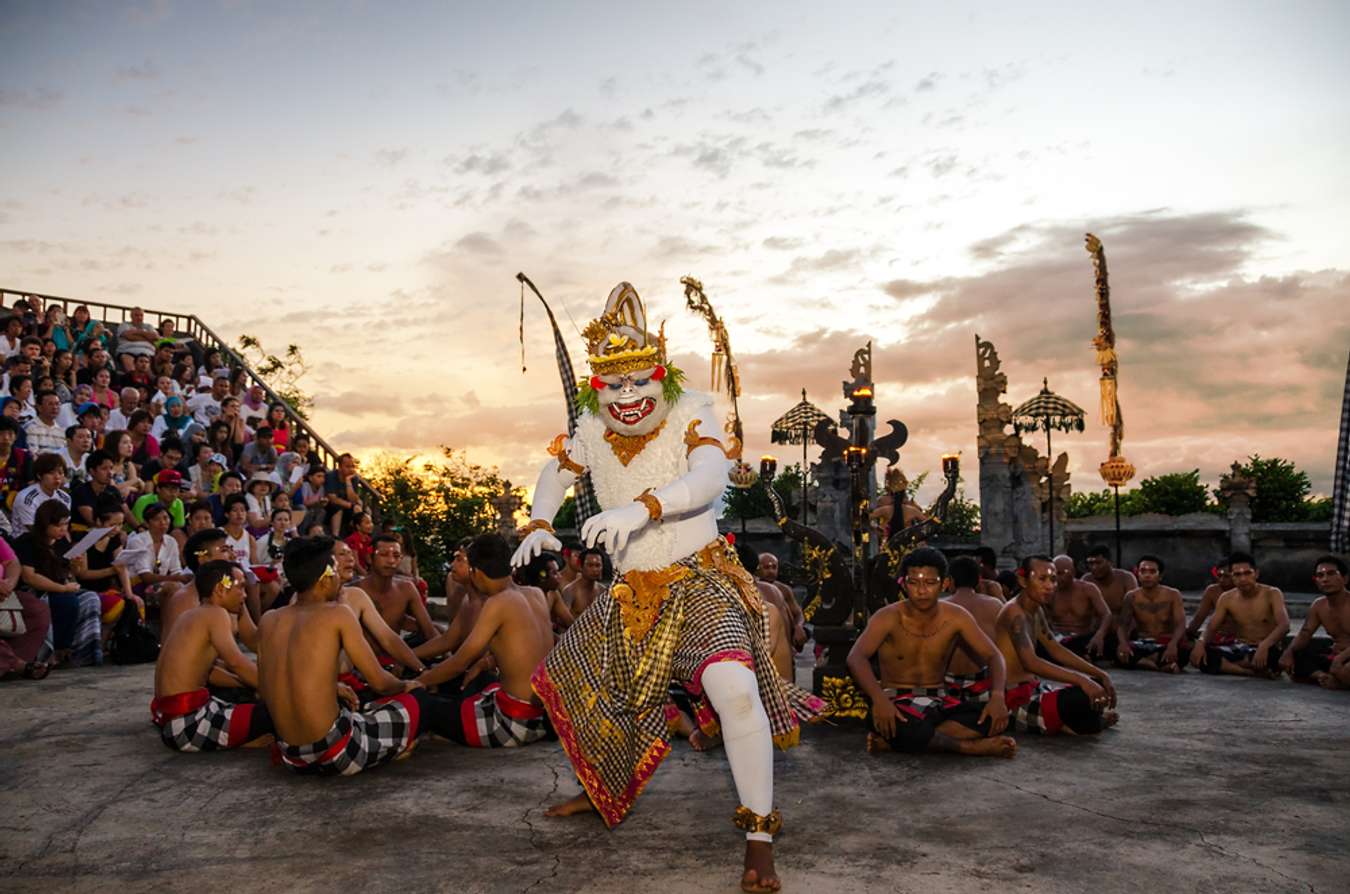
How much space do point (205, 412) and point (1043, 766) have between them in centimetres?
1161

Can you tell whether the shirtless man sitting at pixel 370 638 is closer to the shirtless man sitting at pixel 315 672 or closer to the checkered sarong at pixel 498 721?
the shirtless man sitting at pixel 315 672

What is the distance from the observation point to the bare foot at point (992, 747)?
5.36m

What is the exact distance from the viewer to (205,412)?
13.2 metres

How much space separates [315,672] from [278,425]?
10839 millimetres

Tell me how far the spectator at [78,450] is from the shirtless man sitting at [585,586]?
5028 millimetres

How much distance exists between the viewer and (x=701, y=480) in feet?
12.9

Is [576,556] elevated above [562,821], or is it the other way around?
[576,556]

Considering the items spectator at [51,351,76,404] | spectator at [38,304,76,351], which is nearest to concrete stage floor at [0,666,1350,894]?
spectator at [51,351,76,404]

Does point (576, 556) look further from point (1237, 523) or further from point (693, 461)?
point (1237, 523)

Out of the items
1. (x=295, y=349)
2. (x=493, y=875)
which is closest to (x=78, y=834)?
(x=493, y=875)

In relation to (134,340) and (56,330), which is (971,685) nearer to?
(56,330)

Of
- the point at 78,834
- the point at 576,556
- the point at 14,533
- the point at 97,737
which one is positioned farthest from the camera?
the point at 576,556

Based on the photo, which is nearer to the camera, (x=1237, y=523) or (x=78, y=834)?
(x=78, y=834)

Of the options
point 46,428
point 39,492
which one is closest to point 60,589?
point 39,492
